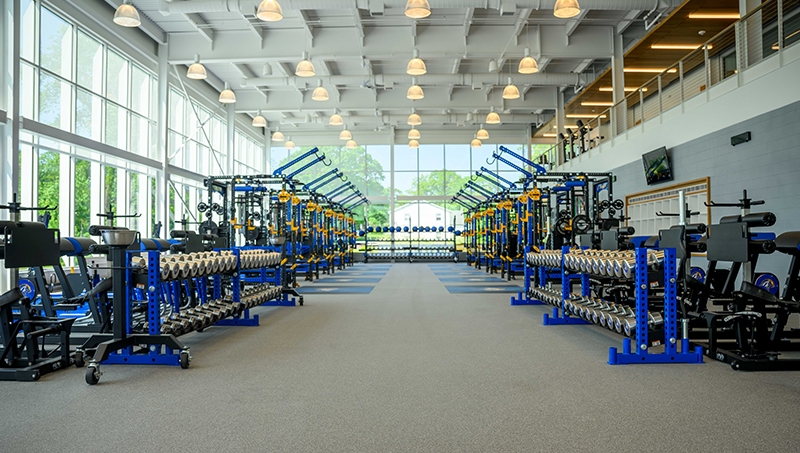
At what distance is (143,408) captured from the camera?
2703 millimetres

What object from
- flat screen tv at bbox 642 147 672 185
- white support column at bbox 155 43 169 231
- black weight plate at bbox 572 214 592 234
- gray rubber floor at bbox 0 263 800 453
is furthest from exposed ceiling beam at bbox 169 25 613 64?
gray rubber floor at bbox 0 263 800 453

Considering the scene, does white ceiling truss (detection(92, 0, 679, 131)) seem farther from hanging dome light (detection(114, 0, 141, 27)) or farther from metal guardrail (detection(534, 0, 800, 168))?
hanging dome light (detection(114, 0, 141, 27))

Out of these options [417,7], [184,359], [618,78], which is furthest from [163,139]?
[618,78]

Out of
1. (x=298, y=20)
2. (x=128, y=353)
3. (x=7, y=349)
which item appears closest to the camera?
(x=7, y=349)

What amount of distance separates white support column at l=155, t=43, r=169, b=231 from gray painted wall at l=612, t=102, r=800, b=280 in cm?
1141

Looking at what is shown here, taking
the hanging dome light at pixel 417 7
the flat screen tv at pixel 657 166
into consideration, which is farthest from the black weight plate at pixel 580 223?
the hanging dome light at pixel 417 7

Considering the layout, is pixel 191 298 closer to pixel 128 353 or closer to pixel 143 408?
pixel 128 353

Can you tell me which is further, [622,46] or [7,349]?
[622,46]

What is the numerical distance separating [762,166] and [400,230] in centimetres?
1234

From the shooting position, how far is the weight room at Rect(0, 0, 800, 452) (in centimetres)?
263

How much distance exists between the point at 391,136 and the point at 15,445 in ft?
61.8

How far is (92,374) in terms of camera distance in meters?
3.15

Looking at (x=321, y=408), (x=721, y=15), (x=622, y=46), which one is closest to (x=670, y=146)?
(x=721, y=15)

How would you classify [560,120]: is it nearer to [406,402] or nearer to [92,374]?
[406,402]
